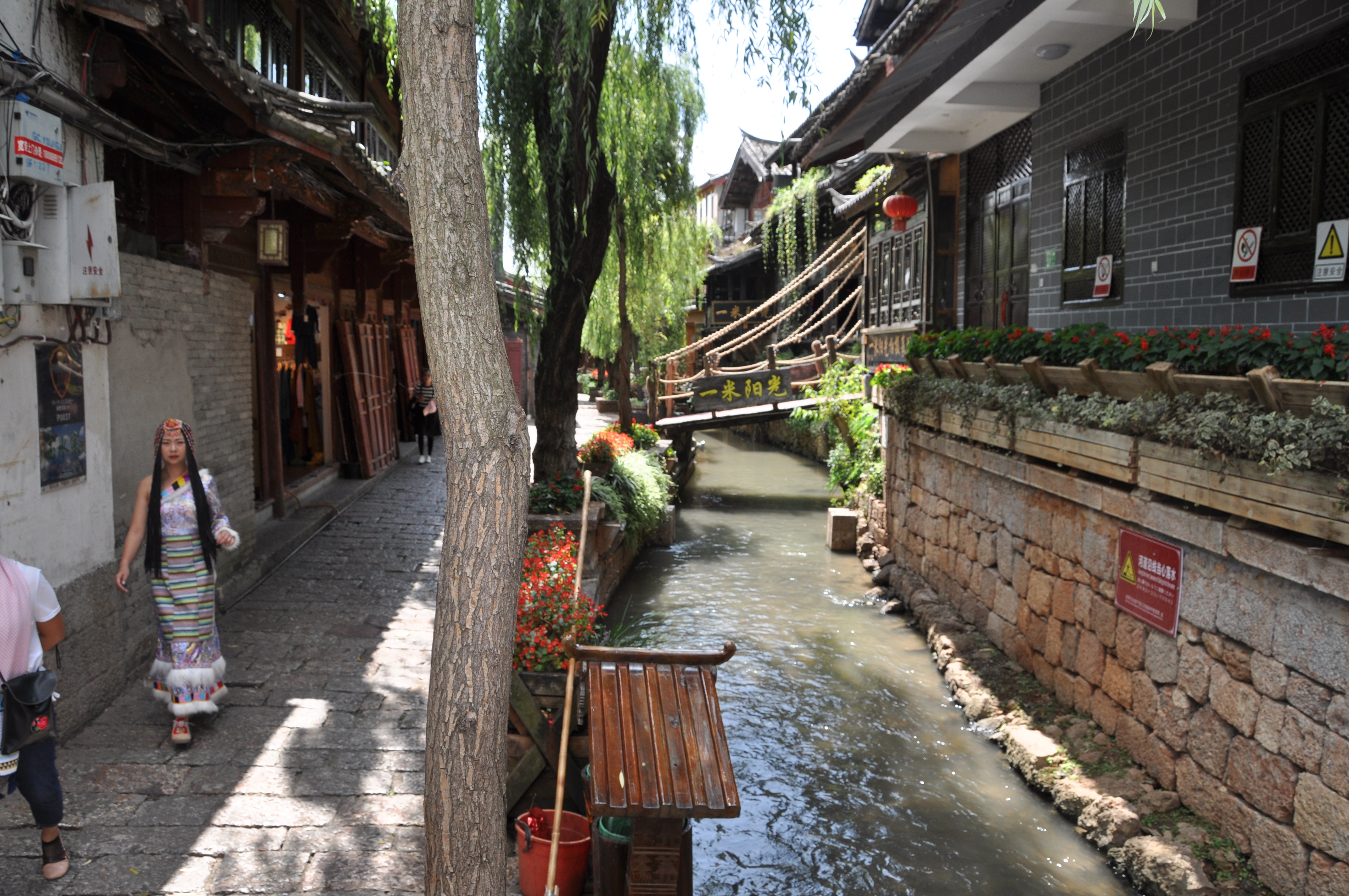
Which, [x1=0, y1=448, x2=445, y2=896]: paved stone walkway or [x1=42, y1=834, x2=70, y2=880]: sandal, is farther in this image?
[x1=0, y1=448, x2=445, y2=896]: paved stone walkway

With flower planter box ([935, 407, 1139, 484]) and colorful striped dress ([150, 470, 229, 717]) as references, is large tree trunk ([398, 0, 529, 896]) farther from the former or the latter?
flower planter box ([935, 407, 1139, 484])

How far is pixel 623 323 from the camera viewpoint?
42.3 feet

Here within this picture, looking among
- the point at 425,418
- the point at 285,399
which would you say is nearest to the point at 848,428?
the point at 425,418

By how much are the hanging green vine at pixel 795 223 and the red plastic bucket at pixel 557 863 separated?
20.1m

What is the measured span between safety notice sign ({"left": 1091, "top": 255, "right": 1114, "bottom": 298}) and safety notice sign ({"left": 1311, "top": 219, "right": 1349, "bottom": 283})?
246 cm

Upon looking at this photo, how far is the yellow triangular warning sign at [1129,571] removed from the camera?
5.82m

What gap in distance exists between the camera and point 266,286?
979 cm

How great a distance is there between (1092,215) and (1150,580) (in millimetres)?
4157

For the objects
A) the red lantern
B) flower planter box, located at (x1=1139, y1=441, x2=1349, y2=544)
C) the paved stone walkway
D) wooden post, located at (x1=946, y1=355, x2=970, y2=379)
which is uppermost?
the red lantern

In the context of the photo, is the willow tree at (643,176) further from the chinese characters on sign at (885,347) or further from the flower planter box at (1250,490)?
the flower planter box at (1250,490)

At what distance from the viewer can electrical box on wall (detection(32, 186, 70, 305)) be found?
467cm

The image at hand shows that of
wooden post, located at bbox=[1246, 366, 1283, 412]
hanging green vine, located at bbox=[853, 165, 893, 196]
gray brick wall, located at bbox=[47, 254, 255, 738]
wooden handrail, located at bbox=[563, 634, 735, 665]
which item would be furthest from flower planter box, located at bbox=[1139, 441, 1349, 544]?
hanging green vine, located at bbox=[853, 165, 893, 196]

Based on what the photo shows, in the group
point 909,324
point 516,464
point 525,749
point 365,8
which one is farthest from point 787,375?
point 516,464

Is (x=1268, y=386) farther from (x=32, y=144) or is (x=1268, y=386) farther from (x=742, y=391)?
(x=742, y=391)
